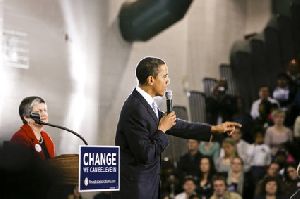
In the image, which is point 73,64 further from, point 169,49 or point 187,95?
point 187,95

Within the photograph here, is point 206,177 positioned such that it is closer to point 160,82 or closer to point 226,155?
point 226,155

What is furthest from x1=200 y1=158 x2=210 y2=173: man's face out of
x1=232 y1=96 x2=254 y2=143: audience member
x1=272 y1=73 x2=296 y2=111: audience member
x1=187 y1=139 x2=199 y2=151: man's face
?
x1=272 y1=73 x2=296 y2=111: audience member

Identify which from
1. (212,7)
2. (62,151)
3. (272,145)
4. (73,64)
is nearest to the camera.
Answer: (62,151)

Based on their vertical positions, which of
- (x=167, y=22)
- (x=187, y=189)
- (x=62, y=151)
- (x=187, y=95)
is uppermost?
(x=167, y=22)

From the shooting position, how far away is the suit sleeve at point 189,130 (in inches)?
149

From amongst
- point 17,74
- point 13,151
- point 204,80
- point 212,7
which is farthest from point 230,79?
point 13,151

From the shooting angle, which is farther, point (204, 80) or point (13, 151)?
point (204, 80)

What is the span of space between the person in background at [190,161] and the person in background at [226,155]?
10.4 inches

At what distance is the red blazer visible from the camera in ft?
14.0

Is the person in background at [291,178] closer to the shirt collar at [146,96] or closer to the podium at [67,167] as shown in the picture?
the podium at [67,167]

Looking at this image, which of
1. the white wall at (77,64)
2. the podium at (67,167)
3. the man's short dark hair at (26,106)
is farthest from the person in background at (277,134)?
the podium at (67,167)

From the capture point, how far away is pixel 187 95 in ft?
25.8

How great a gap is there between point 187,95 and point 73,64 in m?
2.35

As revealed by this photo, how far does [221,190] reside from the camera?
23.1ft
